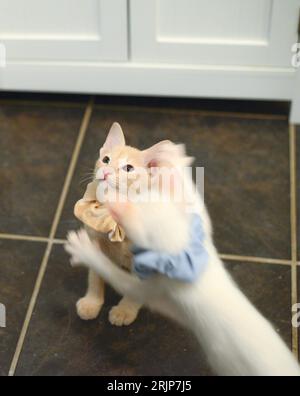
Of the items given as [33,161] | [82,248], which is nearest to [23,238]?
[33,161]

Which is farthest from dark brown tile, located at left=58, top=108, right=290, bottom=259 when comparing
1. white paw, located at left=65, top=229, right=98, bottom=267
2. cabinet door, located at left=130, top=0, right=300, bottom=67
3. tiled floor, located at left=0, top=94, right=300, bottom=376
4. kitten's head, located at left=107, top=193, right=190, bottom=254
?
kitten's head, located at left=107, top=193, right=190, bottom=254

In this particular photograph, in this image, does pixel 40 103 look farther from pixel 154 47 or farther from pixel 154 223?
pixel 154 223

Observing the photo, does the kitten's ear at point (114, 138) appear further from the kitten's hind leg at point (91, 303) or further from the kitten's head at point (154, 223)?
the kitten's hind leg at point (91, 303)

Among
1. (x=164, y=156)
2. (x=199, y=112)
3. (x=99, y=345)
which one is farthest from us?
(x=199, y=112)

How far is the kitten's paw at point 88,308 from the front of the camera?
134 centimetres

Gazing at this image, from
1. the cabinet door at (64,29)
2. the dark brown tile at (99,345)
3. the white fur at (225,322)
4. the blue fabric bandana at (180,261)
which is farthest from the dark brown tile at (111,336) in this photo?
the cabinet door at (64,29)

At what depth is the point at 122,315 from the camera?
1331 millimetres

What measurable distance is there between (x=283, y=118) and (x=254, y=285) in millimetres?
556

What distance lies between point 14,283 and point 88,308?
185 mm

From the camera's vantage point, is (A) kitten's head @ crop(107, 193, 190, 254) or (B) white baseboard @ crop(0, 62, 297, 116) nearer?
(A) kitten's head @ crop(107, 193, 190, 254)

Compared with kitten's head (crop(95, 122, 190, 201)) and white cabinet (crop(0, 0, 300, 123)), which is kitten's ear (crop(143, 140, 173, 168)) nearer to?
kitten's head (crop(95, 122, 190, 201))

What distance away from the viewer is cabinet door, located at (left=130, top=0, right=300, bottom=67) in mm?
1540

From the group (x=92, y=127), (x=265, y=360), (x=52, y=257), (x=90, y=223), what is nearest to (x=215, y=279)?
(x=265, y=360)

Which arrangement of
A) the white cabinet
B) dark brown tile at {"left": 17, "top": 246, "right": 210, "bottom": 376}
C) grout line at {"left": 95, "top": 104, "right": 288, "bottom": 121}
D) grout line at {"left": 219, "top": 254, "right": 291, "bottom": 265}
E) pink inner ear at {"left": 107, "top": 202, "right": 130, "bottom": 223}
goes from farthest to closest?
grout line at {"left": 95, "top": 104, "right": 288, "bottom": 121} → the white cabinet → grout line at {"left": 219, "top": 254, "right": 291, "bottom": 265} → dark brown tile at {"left": 17, "top": 246, "right": 210, "bottom": 376} → pink inner ear at {"left": 107, "top": 202, "right": 130, "bottom": 223}
